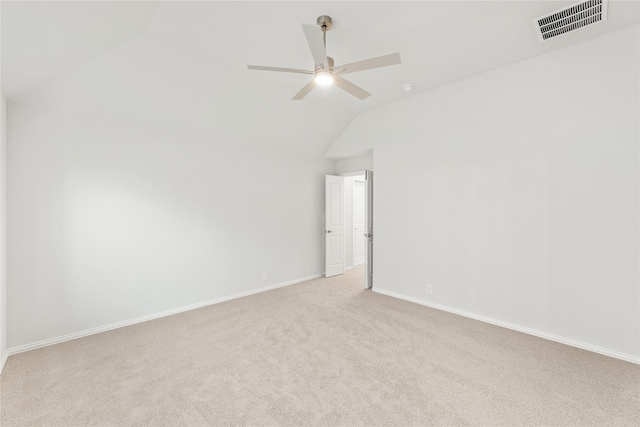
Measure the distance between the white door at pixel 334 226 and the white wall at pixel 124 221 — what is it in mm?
1027

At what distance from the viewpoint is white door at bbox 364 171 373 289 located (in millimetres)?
4957

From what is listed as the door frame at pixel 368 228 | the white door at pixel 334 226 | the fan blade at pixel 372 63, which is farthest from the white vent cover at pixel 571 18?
the white door at pixel 334 226

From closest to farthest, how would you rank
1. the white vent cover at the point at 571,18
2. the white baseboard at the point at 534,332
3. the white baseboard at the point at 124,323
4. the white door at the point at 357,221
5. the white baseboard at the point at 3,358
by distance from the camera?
the white vent cover at the point at 571,18 → the white baseboard at the point at 3,358 → the white baseboard at the point at 534,332 → the white baseboard at the point at 124,323 → the white door at the point at 357,221

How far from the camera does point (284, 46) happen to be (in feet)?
9.20

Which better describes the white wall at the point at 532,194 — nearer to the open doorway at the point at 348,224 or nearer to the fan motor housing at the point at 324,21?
the open doorway at the point at 348,224

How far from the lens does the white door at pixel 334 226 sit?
18.6 ft

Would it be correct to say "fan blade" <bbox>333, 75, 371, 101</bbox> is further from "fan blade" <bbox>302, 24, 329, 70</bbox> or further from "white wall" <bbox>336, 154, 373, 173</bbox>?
"white wall" <bbox>336, 154, 373, 173</bbox>

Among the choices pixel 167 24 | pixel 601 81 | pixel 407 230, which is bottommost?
pixel 407 230

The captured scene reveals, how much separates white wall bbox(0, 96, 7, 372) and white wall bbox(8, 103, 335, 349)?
0.26ft

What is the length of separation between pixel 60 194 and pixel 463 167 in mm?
4833

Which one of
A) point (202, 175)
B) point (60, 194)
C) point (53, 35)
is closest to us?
point (53, 35)

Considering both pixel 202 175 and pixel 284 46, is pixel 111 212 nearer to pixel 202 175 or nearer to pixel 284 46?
pixel 202 175

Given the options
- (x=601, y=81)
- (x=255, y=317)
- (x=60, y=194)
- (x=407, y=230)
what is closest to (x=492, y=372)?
(x=407, y=230)

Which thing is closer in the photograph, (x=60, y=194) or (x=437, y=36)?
(x=437, y=36)
